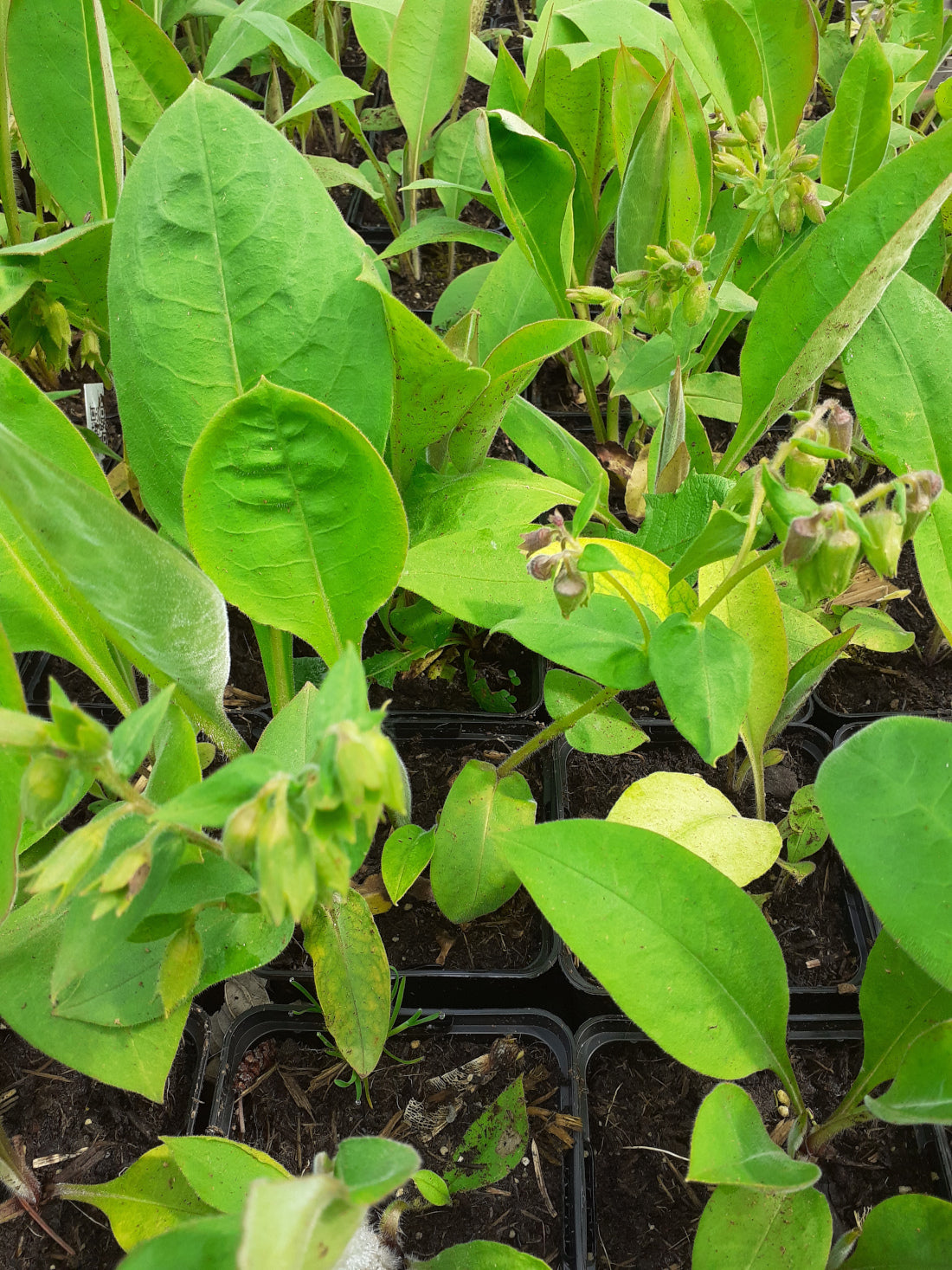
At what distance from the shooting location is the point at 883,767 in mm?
689

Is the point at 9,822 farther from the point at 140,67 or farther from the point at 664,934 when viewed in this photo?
the point at 140,67

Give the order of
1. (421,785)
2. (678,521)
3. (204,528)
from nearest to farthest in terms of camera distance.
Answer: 1. (204,528)
2. (678,521)
3. (421,785)

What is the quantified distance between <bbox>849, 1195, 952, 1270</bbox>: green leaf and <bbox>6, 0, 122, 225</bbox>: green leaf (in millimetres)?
1309

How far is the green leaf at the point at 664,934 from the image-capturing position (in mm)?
722

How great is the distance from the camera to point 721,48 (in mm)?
1173

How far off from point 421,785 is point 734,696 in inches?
22.1

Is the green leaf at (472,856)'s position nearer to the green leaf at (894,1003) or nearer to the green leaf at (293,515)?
the green leaf at (293,515)

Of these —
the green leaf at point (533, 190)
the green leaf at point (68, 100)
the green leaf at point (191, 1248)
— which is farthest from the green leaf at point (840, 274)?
the green leaf at point (191, 1248)

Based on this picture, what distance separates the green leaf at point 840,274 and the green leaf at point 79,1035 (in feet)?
2.70

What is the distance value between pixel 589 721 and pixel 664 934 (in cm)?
29

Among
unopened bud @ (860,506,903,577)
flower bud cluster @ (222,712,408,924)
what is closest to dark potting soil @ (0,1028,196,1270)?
flower bud cluster @ (222,712,408,924)

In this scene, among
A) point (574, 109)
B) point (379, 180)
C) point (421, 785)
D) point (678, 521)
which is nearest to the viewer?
point (678, 521)

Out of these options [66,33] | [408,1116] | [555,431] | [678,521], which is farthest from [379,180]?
[408,1116]

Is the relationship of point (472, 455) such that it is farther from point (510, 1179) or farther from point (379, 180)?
point (379, 180)
